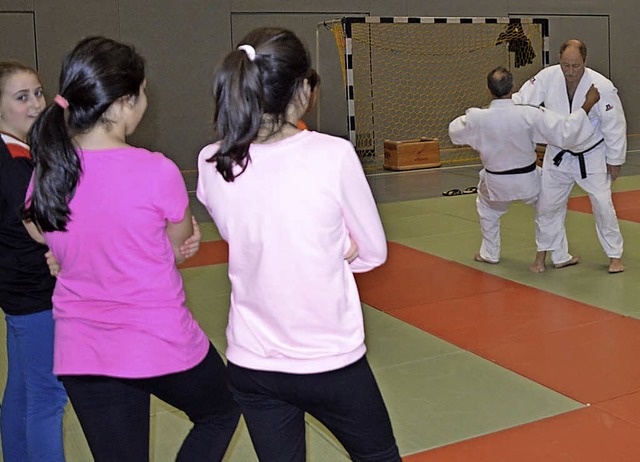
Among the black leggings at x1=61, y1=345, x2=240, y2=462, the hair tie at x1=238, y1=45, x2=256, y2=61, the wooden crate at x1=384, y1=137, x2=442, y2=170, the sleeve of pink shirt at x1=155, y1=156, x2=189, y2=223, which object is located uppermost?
the hair tie at x1=238, y1=45, x2=256, y2=61

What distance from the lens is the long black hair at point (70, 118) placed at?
1949 millimetres

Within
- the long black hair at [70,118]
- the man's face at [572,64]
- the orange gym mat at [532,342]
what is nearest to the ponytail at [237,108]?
the long black hair at [70,118]

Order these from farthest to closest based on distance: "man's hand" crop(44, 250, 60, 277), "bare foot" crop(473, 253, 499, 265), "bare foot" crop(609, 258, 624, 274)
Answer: "bare foot" crop(473, 253, 499, 265) → "bare foot" crop(609, 258, 624, 274) → "man's hand" crop(44, 250, 60, 277)

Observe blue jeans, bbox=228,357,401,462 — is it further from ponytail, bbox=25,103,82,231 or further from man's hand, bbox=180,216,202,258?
ponytail, bbox=25,103,82,231

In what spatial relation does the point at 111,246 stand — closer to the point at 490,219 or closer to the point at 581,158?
the point at 581,158

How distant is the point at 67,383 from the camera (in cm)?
208

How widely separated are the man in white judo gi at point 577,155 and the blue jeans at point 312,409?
168 inches

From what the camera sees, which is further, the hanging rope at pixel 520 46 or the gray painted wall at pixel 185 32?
the hanging rope at pixel 520 46

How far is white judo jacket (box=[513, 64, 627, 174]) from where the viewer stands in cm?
582

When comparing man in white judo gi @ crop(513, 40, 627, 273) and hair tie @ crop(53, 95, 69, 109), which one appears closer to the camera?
hair tie @ crop(53, 95, 69, 109)

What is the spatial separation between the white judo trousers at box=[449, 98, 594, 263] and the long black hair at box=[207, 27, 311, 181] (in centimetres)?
427

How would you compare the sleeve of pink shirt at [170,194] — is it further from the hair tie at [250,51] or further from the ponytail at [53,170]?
the hair tie at [250,51]

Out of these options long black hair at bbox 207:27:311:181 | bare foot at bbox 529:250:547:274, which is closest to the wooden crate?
bare foot at bbox 529:250:547:274

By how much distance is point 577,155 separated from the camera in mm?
5969
